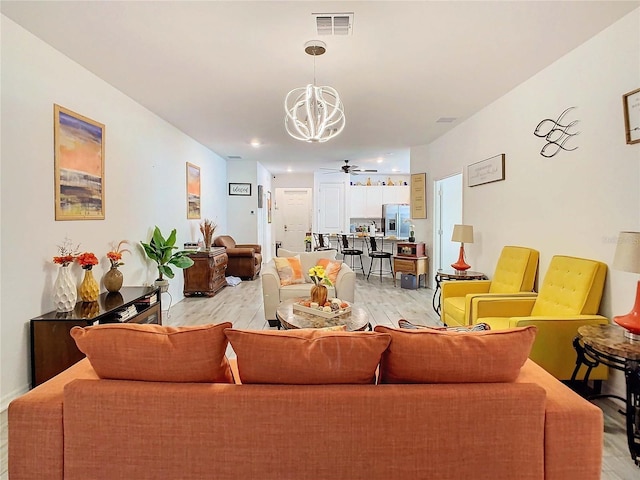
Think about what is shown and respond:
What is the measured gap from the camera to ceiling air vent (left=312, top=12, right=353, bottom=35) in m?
2.54

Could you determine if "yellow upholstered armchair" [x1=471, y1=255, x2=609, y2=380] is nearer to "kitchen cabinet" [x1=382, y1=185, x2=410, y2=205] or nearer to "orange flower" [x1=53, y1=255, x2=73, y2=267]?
"orange flower" [x1=53, y1=255, x2=73, y2=267]

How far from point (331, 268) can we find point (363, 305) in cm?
A: 118

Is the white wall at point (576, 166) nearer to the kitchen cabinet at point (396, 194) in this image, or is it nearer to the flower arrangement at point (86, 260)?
the flower arrangement at point (86, 260)

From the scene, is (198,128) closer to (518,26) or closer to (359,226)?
(518,26)

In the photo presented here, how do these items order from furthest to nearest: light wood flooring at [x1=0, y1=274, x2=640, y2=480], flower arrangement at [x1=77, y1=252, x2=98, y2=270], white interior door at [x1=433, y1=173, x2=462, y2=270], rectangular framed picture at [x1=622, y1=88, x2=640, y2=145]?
1. white interior door at [x1=433, y1=173, x2=462, y2=270]
2. flower arrangement at [x1=77, y1=252, x2=98, y2=270]
3. light wood flooring at [x1=0, y1=274, x2=640, y2=480]
4. rectangular framed picture at [x1=622, y1=88, x2=640, y2=145]

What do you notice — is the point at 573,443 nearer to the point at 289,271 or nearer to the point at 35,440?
the point at 35,440

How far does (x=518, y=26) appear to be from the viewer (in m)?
2.70

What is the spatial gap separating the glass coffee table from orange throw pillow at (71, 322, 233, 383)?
5.18 feet

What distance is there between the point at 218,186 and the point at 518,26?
21.3 feet

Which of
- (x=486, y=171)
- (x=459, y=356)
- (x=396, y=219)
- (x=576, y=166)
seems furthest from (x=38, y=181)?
(x=396, y=219)

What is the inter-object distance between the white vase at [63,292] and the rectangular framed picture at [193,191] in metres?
3.40

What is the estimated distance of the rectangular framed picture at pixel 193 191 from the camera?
629 centimetres

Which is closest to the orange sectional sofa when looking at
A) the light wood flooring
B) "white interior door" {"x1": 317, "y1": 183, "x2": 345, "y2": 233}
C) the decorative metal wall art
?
the light wood flooring

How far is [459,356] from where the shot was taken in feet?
4.64
